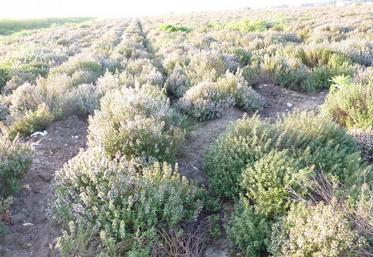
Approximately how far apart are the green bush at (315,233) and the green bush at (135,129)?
163cm

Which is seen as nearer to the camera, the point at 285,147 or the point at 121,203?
the point at 121,203

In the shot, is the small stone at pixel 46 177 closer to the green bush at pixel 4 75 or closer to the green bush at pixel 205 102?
the green bush at pixel 205 102

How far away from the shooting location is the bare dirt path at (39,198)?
363cm

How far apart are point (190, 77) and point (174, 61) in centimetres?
188

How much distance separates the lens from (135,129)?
4.47 meters

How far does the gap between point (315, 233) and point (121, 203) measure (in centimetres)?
169

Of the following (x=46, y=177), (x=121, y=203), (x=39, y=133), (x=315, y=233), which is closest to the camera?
(x=315, y=233)

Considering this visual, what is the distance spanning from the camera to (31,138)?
5672 millimetres

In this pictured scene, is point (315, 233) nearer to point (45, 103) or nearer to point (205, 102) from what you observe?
point (205, 102)

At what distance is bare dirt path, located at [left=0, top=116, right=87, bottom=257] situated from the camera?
3631 millimetres

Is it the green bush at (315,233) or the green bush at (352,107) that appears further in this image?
the green bush at (352,107)

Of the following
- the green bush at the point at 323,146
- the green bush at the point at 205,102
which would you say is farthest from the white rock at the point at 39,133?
the green bush at the point at 323,146

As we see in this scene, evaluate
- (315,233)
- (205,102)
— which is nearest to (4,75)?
(205,102)

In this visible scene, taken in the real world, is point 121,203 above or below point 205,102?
above
